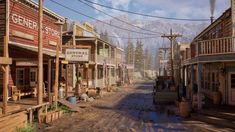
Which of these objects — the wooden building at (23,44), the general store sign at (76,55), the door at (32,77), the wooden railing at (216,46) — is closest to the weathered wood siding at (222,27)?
the wooden railing at (216,46)

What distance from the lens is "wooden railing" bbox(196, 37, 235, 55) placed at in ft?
57.4

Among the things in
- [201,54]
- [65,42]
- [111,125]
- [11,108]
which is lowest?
[111,125]

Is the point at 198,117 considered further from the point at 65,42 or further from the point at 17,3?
the point at 65,42

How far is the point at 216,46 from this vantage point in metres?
18.2

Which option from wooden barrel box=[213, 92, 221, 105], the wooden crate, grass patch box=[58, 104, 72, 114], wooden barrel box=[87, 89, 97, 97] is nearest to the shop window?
grass patch box=[58, 104, 72, 114]

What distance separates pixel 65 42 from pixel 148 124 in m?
23.3

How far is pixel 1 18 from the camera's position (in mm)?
20906

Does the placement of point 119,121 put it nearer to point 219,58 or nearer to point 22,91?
point 219,58

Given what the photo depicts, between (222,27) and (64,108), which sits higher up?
(222,27)

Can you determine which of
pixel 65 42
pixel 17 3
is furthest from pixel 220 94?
pixel 65 42

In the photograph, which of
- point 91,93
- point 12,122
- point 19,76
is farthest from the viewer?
point 91,93

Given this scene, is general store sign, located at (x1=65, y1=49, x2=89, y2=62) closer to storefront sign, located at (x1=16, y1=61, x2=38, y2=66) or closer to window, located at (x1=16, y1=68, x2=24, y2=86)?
storefront sign, located at (x1=16, y1=61, x2=38, y2=66)

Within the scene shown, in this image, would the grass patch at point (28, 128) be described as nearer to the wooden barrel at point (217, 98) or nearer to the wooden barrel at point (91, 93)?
the wooden barrel at point (217, 98)

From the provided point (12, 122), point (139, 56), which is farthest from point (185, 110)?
point (139, 56)
